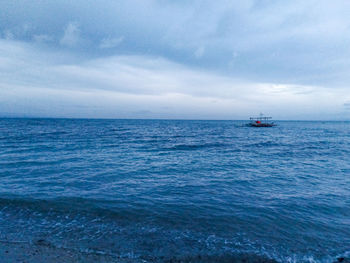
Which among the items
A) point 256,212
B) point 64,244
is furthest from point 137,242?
point 256,212

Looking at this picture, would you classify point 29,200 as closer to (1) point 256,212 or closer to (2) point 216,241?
(2) point 216,241

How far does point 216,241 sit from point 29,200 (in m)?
9.74

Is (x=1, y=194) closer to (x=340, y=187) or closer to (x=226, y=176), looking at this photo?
(x=226, y=176)

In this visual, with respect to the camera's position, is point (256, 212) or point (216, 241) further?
point (256, 212)

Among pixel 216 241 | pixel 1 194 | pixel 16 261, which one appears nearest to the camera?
pixel 16 261

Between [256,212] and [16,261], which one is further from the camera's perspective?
[256,212]

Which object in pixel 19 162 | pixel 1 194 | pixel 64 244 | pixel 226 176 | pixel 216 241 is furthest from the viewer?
pixel 19 162

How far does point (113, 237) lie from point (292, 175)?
50.1 ft

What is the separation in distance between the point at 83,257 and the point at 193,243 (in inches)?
146

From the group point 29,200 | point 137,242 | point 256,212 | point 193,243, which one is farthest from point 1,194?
point 256,212

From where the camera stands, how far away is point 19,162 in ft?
62.3

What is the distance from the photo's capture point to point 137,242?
689cm

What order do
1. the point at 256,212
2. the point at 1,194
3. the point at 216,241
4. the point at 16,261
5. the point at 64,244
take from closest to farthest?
the point at 16,261, the point at 64,244, the point at 216,241, the point at 256,212, the point at 1,194

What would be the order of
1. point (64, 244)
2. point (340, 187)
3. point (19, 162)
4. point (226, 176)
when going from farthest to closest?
point (19, 162)
point (226, 176)
point (340, 187)
point (64, 244)
